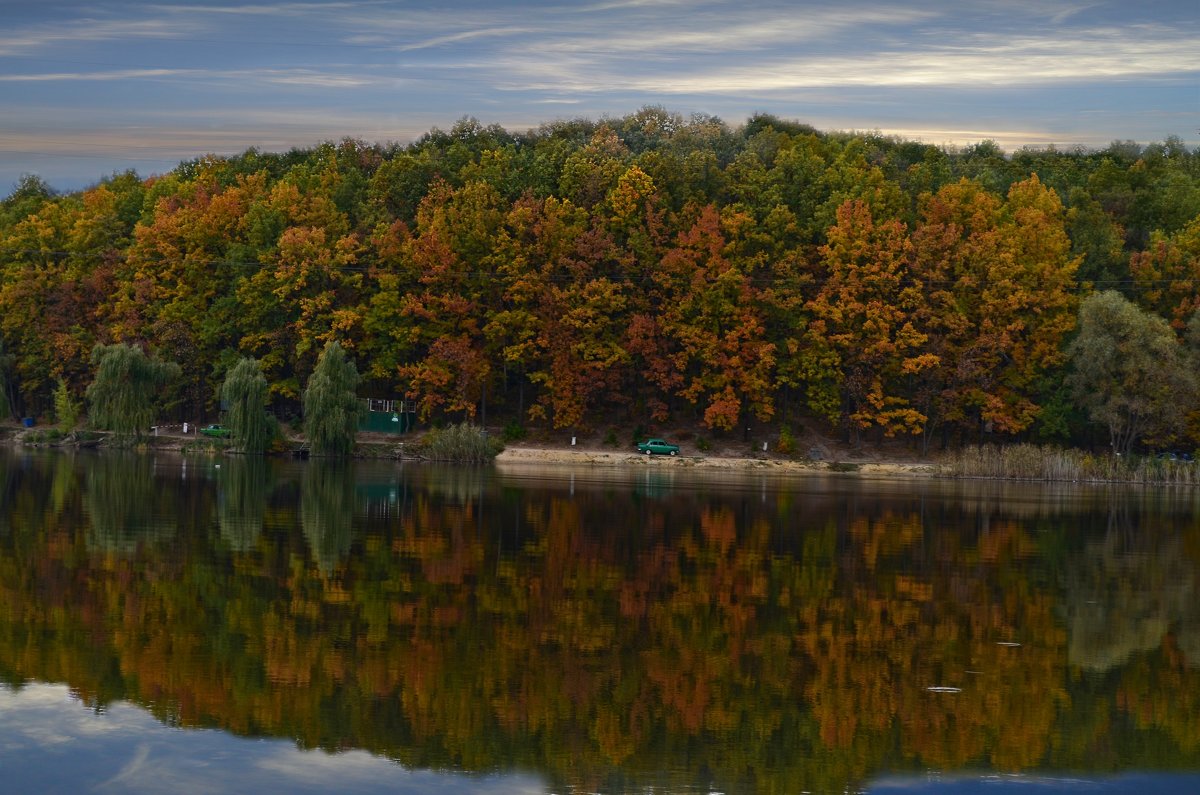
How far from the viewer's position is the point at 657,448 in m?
93.9

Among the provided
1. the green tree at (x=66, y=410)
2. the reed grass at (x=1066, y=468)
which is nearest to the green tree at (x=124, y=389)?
the green tree at (x=66, y=410)

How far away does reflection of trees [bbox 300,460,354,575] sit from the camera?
104 feet

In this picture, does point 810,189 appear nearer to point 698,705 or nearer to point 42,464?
point 42,464

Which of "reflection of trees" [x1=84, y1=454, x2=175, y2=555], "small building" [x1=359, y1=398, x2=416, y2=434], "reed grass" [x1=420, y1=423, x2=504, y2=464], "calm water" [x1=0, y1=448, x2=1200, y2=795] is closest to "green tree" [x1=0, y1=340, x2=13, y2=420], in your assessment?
"small building" [x1=359, y1=398, x2=416, y2=434]

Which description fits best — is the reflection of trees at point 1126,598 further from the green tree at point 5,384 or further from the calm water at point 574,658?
the green tree at point 5,384

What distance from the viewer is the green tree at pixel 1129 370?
3440 inches

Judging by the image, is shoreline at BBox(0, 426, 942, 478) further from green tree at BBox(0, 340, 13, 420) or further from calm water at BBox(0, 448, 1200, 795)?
calm water at BBox(0, 448, 1200, 795)

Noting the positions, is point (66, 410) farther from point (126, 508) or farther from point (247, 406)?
point (126, 508)

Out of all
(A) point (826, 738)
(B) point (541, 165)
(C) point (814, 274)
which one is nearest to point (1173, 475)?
(C) point (814, 274)

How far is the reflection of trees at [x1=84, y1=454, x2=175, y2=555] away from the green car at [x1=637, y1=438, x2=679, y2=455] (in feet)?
123

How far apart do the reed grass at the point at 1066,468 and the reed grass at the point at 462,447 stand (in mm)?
27888

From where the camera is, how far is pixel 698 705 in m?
18.2

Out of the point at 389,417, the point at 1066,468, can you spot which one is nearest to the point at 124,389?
the point at 389,417

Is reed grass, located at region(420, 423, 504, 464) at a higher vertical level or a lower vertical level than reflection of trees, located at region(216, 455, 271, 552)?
lower
